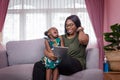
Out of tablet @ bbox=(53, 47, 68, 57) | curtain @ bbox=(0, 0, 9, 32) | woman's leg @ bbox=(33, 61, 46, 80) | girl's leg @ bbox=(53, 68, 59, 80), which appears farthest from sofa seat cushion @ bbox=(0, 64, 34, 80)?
curtain @ bbox=(0, 0, 9, 32)

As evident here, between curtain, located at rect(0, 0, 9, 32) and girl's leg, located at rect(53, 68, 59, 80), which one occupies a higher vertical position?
curtain, located at rect(0, 0, 9, 32)

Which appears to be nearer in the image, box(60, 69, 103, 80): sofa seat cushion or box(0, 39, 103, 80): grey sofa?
box(60, 69, 103, 80): sofa seat cushion

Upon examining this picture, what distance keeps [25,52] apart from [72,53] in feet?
3.06

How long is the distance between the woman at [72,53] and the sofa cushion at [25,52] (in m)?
A: 0.57

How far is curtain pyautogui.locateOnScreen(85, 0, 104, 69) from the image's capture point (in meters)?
4.37

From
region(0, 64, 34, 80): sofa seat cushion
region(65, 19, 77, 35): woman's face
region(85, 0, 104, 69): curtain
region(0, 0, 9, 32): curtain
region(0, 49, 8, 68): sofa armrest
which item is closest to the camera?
region(0, 64, 34, 80): sofa seat cushion

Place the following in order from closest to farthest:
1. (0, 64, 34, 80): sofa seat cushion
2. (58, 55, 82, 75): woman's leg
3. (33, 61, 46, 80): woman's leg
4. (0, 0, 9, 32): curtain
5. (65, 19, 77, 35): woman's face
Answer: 1. (58, 55, 82, 75): woman's leg
2. (33, 61, 46, 80): woman's leg
3. (0, 64, 34, 80): sofa seat cushion
4. (65, 19, 77, 35): woman's face
5. (0, 0, 9, 32): curtain

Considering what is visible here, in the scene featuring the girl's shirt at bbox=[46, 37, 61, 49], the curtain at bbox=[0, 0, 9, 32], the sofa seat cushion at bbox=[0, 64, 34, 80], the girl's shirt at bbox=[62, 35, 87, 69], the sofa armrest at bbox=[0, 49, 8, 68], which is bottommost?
the sofa seat cushion at bbox=[0, 64, 34, 80]

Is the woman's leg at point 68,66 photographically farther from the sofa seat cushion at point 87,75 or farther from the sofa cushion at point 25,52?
the sofa cushion at point 25,52

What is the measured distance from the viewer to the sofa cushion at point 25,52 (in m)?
3.25

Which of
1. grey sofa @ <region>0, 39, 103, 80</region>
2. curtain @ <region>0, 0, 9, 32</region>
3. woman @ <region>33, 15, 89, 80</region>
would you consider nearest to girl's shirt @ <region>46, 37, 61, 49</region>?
woman @ <region>33, 15, 89, 80</region>

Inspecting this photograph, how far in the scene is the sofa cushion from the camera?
325 centimetres

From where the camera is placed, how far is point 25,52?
3293 millimetres

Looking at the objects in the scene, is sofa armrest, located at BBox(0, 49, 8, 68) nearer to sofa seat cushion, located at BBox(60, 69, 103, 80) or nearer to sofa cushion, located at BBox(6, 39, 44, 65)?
sofa cushion, located at BBox(6, 39, 44, 65)
